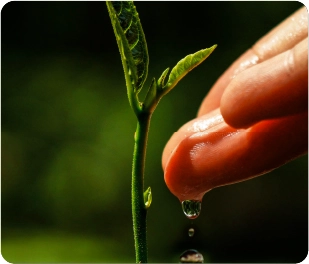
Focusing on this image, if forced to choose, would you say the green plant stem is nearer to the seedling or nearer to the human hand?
the seedling

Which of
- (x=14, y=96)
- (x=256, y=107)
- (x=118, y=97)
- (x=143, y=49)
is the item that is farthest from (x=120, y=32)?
(x=14, y=96)

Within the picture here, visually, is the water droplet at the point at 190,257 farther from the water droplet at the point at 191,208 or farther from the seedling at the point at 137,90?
the seedling at the point at 137,90

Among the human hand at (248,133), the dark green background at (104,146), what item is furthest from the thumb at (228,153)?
the dark green background at (104,146)

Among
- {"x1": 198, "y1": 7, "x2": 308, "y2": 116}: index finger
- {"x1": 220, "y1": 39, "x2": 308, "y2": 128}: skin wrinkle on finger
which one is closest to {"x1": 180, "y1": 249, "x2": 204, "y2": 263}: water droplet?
{"x1": 220, "y1": 39, "x2": 308, "y2": 128}: skin wrinkle on finger

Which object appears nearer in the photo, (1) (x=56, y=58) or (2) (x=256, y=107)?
(2) (x=256, y=107)

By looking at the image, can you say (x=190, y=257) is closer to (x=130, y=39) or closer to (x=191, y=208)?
(x=191, y=208)

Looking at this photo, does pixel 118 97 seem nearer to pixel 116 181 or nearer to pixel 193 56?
pixel 116 181

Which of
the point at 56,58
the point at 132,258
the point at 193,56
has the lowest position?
the point at 132,258
